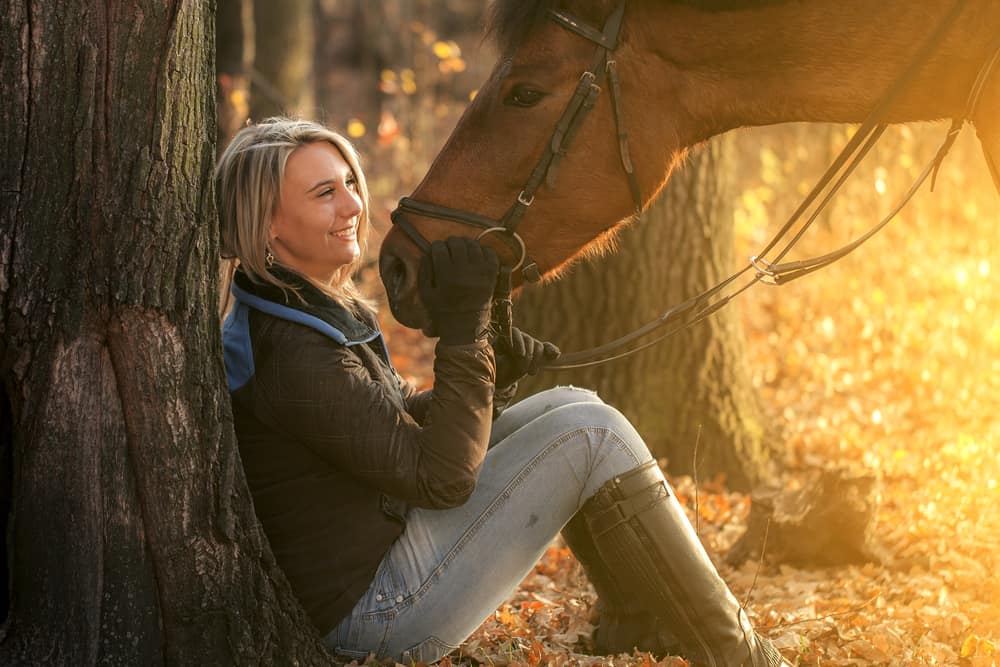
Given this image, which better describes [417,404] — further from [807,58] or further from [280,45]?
[280,45]

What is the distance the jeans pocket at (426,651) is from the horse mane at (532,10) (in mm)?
1691

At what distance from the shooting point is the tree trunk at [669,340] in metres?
4.90

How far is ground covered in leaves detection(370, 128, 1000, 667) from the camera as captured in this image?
10.9 feet

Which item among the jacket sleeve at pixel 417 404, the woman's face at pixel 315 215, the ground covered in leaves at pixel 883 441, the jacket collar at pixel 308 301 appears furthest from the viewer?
the ground covered in leaves at pixel 883 441

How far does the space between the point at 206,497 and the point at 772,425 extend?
351cm

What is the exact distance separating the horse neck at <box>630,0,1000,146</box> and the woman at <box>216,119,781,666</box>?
0.86 metres

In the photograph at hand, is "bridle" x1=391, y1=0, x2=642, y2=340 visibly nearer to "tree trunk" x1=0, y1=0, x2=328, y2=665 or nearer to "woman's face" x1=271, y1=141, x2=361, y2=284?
"woman's face" x1=271, y1=141, x2=361, y2=284

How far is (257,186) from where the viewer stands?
2.71 meters

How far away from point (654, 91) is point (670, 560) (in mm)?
1345

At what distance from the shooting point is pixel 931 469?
496 cm

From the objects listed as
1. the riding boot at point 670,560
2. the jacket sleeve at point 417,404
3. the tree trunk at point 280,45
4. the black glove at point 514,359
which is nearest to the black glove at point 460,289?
the black glove at point 514,359

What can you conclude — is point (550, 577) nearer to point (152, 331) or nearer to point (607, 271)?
point (607, 271)

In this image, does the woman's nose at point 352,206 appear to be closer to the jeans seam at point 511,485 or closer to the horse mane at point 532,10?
the horse mane at point 532,10

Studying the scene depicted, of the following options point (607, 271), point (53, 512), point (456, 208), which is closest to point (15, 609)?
point (53, 512)
